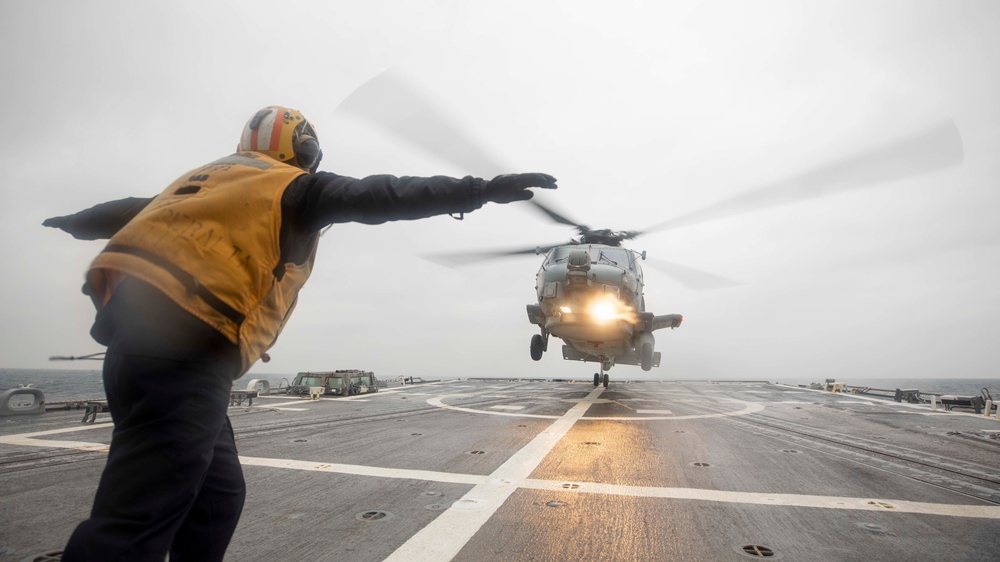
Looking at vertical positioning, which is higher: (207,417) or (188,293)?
(188,293)

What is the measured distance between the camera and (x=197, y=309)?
172 cm

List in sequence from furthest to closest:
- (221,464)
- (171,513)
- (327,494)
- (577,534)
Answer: (327,494)
(577,534)
(221,464)
(171,513)

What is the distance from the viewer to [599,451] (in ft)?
21.5

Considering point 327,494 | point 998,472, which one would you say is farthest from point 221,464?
point 998,472

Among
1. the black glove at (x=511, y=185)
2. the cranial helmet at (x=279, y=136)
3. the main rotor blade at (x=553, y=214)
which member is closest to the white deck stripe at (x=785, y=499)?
the black glove at (x=511, y=185)

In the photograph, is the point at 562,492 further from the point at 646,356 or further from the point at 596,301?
the point at 646,356

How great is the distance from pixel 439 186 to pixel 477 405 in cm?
1152

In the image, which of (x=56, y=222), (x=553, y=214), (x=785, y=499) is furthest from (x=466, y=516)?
(x=553, y=214)

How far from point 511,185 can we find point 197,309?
1.33 m

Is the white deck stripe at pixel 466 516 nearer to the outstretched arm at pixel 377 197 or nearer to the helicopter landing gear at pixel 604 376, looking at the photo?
the outstretched arm at pixel 377 197

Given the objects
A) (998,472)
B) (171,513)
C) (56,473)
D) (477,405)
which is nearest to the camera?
(171,513)

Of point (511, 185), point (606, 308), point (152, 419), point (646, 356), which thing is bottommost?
point (152, 419)

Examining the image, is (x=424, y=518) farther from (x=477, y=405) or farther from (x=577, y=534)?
(x=477, y=405)

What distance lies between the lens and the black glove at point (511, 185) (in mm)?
2072
